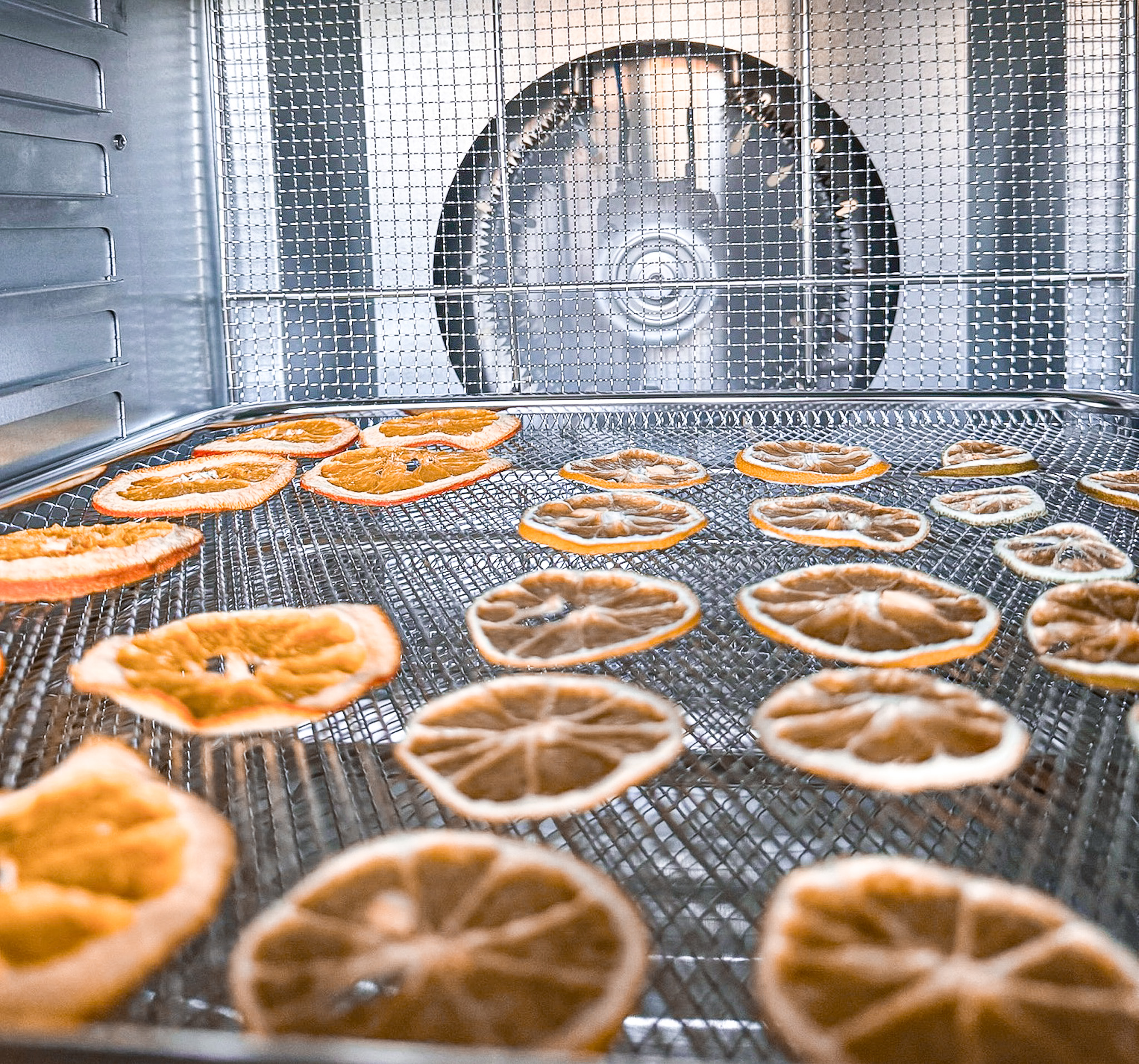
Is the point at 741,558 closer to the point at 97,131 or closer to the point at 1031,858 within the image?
the point at 1031,858

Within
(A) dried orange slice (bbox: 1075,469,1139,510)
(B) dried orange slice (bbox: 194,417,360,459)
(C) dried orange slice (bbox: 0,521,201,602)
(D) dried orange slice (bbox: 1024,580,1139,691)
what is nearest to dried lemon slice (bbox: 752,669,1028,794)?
(D) dried orange slice (bbox: 1024,580,1139,691)

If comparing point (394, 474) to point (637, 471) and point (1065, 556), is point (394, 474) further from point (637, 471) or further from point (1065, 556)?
point (1065, 556)

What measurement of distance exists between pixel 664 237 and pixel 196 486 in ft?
3.40

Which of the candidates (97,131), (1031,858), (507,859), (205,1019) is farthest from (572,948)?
(97,131)

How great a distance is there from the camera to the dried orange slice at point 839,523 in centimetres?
130

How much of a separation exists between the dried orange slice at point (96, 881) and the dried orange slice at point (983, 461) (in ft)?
3.83

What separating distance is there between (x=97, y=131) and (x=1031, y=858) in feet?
5.63

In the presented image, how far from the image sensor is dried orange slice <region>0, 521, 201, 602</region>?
1182mm

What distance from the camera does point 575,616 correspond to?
3.58 ft

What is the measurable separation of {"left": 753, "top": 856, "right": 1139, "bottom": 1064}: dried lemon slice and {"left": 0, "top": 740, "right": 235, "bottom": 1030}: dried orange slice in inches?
13.8

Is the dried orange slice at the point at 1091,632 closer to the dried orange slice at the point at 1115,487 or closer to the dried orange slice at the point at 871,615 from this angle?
the dried orange slice at the point at 871,615

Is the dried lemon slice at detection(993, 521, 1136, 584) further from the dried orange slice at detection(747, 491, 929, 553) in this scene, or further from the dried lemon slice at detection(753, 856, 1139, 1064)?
the dried lemon slice at detection(753, 856, 1139, 1064)

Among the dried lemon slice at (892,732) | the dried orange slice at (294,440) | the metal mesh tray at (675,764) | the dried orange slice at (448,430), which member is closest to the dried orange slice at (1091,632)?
the metal mesh tray at (675,764)

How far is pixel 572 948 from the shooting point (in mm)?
607
